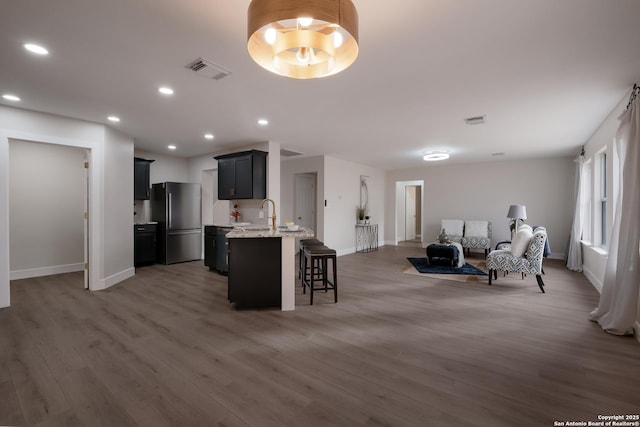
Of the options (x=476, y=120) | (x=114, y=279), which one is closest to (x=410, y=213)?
(x=476, y=120)

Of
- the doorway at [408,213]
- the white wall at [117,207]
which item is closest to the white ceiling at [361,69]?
the white wall at [117,207]

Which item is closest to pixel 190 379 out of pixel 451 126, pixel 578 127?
pixel 451 126

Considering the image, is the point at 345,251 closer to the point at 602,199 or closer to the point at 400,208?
the point at 400,208

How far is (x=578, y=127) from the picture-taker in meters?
4.54

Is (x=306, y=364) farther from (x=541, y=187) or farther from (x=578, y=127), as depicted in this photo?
(x=541, y=187)

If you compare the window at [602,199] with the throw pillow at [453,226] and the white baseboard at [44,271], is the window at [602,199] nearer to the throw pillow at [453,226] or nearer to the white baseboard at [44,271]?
the throw pillow at [453,226]

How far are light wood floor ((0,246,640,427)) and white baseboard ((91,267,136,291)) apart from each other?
1.21ft

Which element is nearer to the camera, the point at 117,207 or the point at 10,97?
the point at 10,97

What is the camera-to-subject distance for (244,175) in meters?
5.46

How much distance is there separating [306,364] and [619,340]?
2969 millimetres

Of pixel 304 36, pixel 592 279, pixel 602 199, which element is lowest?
pixel 592 279

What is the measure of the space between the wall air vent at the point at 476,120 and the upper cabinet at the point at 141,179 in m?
6.15

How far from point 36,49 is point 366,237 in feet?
25.2

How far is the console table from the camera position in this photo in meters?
8.43
